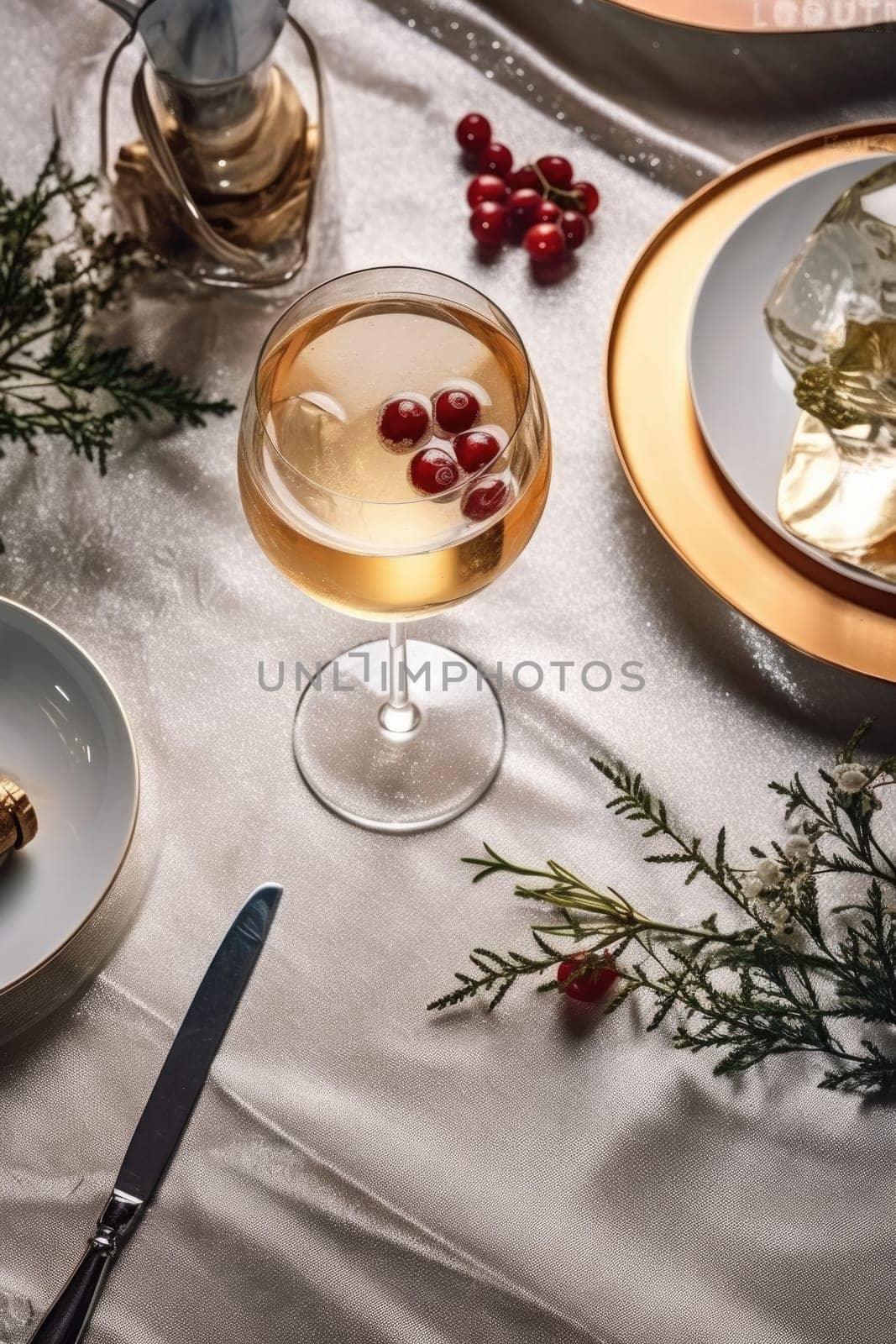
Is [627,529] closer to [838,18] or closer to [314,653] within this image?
[314,653]

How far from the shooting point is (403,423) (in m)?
0.81

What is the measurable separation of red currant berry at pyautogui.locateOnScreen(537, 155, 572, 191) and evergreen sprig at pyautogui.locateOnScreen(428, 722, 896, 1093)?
519 mm

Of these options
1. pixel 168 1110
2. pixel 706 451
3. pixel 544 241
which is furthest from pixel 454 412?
pixel 168 1110

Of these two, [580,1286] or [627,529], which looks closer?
[580,1286]

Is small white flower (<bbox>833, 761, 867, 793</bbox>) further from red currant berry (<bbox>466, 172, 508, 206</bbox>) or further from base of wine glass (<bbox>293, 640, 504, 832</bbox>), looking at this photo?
red currant berry (<bbox>466, 172, 508, 206</bbox>)

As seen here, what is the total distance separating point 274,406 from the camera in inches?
32.2

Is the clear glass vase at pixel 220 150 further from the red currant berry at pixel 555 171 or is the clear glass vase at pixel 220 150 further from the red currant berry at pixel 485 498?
the red currant berry at pixel 485 498

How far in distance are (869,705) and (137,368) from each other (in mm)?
630

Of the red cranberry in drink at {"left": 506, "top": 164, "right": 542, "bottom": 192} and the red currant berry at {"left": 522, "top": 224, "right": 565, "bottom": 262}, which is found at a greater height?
the red cranberry in drink at {"left": 506, "top": 164, "right": 542, "bottom": 192}

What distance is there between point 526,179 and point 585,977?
671 millimetres

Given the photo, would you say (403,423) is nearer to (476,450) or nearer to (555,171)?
(476,450)

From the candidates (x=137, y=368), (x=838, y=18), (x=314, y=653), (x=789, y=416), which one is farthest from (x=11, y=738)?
(x=838, y=18)

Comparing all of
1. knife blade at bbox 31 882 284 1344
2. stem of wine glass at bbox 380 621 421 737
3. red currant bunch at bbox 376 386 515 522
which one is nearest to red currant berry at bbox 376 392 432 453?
red currant bunch at bbox 376 386 515 522

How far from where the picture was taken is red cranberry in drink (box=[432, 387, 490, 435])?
81cm
